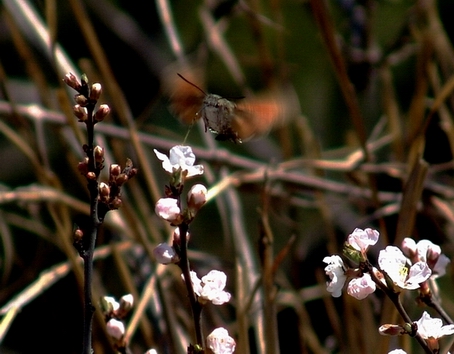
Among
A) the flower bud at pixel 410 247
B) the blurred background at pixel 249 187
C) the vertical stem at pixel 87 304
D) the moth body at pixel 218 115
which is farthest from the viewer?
the blurred background at pixel 249 187

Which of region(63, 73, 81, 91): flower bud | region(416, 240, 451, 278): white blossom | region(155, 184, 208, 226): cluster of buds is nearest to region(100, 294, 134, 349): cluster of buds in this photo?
region(155, 184, 208, 226): cluster of buds

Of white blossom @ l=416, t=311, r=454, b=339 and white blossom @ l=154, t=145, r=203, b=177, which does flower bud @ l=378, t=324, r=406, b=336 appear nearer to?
white blossom @ l=416, t=311, r=454, b=339

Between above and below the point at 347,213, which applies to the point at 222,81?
above

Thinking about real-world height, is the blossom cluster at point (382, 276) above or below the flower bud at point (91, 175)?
below

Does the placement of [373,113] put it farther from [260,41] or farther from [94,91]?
[94,91]

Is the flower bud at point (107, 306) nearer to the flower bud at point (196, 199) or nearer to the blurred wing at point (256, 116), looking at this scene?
the flower bud at point (196, 199)

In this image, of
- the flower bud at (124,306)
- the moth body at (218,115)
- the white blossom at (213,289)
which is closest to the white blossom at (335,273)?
the white blossom at (213,289)

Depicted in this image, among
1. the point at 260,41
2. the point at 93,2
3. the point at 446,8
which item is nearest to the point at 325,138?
the point at 446,8
